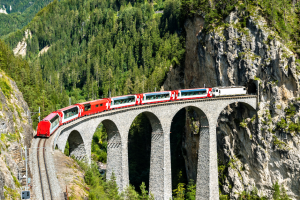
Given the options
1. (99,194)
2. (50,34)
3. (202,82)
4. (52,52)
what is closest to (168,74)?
(202,82)

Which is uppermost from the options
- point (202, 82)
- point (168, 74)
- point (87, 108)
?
point (168, 74)

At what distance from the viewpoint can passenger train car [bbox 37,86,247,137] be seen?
116 ft

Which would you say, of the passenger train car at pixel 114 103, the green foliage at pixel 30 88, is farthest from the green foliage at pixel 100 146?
the passenger train car at pixel 114 103

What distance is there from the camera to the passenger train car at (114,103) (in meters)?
35.4

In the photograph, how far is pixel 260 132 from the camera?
5575 cm

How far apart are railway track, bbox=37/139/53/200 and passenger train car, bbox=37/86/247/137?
2936mm

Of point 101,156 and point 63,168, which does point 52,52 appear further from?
point 63,168

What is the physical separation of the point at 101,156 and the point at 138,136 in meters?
13.5

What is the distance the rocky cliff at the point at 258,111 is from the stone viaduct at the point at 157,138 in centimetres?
354

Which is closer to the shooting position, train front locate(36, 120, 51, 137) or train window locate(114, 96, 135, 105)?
train front locate(36, 120, 51, 137)

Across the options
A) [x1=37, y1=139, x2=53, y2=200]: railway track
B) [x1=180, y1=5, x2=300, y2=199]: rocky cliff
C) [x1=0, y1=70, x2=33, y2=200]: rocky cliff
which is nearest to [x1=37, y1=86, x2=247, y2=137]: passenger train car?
[x1=37, y1=139, x2=53, y2=200]: railway track

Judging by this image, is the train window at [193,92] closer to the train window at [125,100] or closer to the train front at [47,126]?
the train window at [125,100]

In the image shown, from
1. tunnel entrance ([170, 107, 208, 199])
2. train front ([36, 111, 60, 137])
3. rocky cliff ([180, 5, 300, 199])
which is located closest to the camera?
train front ([36, 111, 60, 137])

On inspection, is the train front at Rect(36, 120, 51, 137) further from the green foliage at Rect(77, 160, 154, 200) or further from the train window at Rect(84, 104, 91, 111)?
the train window at Rect(84, 104, 91, 111)
